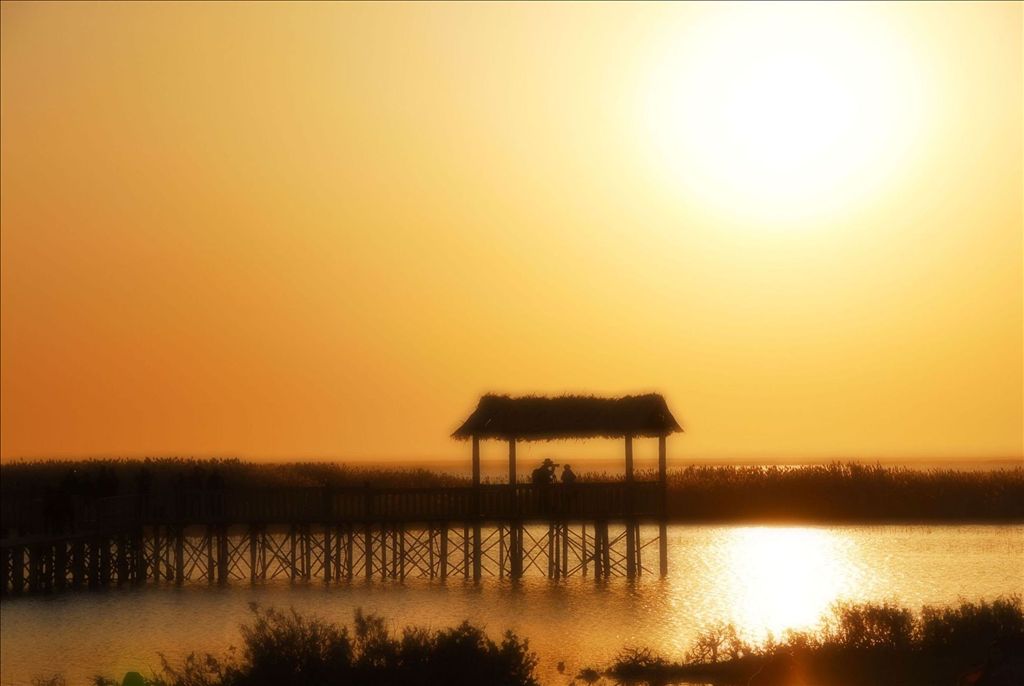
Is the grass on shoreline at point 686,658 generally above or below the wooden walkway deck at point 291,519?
below

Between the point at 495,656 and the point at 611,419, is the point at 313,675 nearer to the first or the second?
the point at 495,656

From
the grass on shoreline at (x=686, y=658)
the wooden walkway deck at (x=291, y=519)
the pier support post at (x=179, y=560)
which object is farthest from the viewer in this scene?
the pier support post at (x=179, y=560)

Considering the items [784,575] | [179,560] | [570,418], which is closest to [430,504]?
[570,418]

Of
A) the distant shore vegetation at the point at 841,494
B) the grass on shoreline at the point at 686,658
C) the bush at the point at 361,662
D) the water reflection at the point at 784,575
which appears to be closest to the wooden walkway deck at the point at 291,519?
the water reflection at the point at 784,575

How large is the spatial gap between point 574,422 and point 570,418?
0.55 feet

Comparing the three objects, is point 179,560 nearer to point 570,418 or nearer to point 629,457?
point 570,418

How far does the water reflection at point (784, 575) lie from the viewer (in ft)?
137

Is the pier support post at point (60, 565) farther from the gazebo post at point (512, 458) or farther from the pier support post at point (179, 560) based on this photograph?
the gazebo post at point (512, 458)

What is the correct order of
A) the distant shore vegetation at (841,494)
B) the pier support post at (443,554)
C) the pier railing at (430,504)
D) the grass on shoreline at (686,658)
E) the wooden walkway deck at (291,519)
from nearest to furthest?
the grass on shoreline at (686,658) < the pier railing at (430,504) < the wooden walkway deck at (291,519) < the pier support post at (443,554) < the distant shore vegetation at (841,494)

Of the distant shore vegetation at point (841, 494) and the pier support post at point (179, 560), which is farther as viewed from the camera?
the distant shore vegetation at point (841, 494)

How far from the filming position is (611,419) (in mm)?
49000

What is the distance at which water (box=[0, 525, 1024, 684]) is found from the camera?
118 ft

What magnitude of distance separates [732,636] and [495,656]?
6.78m

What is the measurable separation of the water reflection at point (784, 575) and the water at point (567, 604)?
0.29 feet
